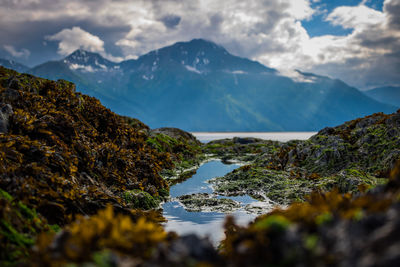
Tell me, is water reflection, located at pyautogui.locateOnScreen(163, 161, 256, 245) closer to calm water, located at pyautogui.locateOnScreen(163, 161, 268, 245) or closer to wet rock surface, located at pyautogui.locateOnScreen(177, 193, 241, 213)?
calm water, located at pyautogui.locateOnScreen(163, 161, 268, 245)

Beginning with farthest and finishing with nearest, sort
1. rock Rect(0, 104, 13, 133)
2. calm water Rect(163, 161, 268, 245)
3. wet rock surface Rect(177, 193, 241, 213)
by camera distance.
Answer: wet rock surface Rect(177, 193, 241, 213) → calm water Rect(163, 161, 268, 245) → rock Rect(0, 104, 13, 133)

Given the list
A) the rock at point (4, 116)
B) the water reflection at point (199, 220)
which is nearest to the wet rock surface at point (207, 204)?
the water reflection at point (199, 220)

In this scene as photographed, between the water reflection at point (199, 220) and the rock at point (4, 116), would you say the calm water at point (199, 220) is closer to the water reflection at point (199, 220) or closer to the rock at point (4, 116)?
the water reflection at point (199, 220)

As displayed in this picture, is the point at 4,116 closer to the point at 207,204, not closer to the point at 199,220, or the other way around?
the point at 199,220

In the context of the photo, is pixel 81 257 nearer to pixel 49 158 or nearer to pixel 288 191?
pixel 49 158

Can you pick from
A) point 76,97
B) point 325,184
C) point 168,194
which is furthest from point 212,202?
point 76,97

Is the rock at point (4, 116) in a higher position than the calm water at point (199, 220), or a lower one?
higher

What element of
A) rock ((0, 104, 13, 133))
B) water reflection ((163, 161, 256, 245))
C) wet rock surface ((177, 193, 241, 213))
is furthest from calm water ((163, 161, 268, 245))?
rock ((0, 104, 13, 133))

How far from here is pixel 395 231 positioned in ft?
9.51

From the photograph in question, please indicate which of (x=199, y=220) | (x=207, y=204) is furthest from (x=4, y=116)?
(x=207, y=204)

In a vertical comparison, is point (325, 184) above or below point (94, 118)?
below

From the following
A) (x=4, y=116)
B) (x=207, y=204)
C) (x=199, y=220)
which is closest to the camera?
(x=4, y=116)

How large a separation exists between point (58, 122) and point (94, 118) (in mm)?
4462

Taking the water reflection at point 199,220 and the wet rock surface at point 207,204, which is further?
the wet rock surface at point 207,204
